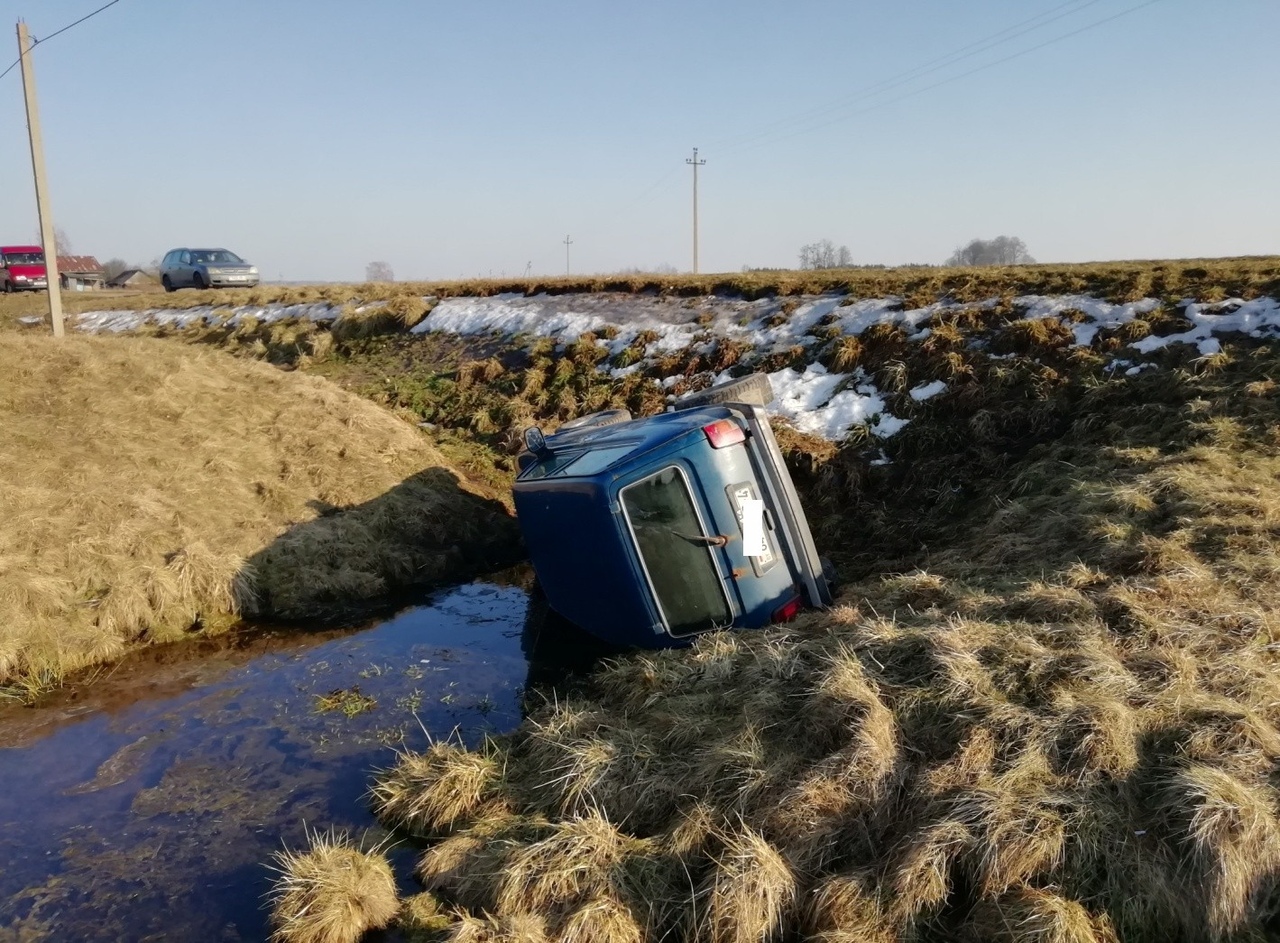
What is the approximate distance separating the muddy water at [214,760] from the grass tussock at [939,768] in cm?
81

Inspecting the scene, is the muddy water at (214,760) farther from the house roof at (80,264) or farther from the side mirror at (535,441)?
the house roof at (80,264)

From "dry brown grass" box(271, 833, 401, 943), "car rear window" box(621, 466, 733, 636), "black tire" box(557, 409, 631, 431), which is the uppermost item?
"black tire" box(557, 409, 631, 431)

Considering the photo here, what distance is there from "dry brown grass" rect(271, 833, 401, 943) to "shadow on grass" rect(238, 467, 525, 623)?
4.60 m

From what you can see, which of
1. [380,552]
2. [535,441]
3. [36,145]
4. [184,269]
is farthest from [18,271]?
[535,441]

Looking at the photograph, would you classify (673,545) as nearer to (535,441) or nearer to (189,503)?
(535,441)

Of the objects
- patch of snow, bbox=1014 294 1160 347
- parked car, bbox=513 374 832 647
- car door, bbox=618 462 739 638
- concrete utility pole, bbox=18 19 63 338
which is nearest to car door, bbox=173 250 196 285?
concrete utility pole, bbox=18 19 63 338

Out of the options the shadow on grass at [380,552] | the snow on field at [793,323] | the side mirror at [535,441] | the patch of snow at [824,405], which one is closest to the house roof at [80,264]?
the snow on field at [793,323]

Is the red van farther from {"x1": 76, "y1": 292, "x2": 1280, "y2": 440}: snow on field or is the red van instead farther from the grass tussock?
the grass tussock

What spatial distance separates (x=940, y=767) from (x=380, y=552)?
300 inches

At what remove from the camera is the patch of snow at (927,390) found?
11586 mm

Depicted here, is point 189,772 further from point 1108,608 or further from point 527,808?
point 1108,608

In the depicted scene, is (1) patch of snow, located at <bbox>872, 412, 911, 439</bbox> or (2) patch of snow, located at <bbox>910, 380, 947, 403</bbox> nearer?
(1) patch of snow, located at <bbox>872, 412, 911, 439</bbox>

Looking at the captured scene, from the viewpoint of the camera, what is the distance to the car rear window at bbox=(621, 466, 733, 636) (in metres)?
6.34

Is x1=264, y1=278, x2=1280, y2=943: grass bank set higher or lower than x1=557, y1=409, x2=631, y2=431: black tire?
lower
